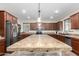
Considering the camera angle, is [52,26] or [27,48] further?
[52,26]

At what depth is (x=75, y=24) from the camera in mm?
6980

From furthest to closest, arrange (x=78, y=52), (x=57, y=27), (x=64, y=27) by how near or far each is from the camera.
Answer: (x=57, y=27), (x=64, y=27), (x=78, y=52)

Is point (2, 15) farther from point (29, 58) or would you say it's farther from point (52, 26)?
point (52, 26)

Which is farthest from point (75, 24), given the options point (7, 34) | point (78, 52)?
point (7, 34)

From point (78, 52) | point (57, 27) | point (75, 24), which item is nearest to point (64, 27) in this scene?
point (57, 27)

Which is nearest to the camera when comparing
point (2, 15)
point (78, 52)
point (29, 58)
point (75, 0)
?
point (29, 58)

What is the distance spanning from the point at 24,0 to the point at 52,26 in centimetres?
1137

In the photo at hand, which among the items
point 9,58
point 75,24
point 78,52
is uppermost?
point 75,24

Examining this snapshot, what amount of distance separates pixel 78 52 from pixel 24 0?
4.04m

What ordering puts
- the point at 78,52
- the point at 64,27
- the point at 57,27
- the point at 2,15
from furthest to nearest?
the point at 57,27, the point at 64,27, the point at 2,15, the point at 78,52

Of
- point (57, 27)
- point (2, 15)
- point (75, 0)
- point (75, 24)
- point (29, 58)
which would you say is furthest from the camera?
point (57, 27)

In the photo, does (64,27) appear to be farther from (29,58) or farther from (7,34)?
(29,58)

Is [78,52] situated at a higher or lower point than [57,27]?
lower

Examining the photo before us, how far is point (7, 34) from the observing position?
6133 mm
